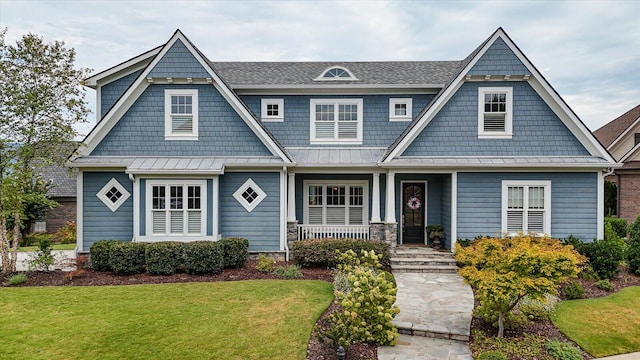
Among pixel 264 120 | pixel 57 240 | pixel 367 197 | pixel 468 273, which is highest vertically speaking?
pixel 264 120

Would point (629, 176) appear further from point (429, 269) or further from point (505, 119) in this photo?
point (429, 269)

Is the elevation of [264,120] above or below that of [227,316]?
above

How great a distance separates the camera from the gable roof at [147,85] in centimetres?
1198

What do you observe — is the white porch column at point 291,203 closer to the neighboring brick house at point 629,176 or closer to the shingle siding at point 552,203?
the shingle siding at point 552,203

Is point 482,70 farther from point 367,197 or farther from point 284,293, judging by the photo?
point 284,293

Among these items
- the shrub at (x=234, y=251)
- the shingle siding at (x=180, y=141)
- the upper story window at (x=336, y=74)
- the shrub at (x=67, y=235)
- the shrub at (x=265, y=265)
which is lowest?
the shrub at (x=67, y=235)

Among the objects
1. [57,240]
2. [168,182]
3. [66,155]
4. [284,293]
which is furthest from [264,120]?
[57,240]

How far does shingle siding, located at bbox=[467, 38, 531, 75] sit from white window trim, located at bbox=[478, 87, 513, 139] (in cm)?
57

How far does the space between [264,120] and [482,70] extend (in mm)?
8397

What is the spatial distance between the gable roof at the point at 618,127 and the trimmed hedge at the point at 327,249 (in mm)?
21855

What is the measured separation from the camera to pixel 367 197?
47.1ft

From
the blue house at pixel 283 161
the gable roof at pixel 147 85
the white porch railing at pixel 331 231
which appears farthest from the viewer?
the white porch railing at pixel 331 231

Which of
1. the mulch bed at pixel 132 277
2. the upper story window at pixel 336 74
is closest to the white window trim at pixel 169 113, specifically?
the mulch bed at pixel 132 277

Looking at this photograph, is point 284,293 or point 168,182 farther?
point 168,182
